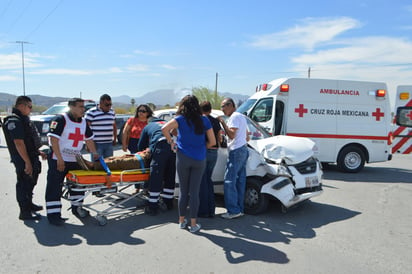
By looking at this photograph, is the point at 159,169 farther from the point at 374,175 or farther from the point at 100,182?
the point at 374,175

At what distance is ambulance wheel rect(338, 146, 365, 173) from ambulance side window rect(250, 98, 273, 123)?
2388 millimetres

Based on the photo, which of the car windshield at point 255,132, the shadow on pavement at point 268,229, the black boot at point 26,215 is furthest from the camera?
the car windshield at point 255,132

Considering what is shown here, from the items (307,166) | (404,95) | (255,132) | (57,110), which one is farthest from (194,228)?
(57,110)

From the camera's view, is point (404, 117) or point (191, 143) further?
point (404, 117)

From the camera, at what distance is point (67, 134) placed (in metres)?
4.88

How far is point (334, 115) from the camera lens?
9680 mm

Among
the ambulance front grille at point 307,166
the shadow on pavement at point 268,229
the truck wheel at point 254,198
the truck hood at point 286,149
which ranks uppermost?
the truck hood at point 286,149

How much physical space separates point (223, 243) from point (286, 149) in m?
2.05

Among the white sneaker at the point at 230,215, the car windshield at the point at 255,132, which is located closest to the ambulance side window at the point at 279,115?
the car windshield at the point at 255,132

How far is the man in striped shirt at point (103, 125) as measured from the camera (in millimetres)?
6273

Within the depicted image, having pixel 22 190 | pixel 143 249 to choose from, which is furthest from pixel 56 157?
pixel 143 249

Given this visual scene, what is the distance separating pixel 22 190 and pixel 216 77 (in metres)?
46.6

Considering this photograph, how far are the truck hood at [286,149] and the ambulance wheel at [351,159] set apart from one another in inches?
177

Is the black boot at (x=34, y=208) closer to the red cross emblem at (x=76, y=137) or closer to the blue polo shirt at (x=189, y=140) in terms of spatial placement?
the red cross emblem at (x=76, y=137)
